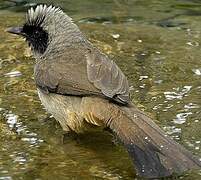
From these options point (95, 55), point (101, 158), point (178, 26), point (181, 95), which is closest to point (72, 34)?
point (95, 55)

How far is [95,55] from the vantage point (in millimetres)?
6492

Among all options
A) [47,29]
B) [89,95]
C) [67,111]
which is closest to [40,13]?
[47,29]

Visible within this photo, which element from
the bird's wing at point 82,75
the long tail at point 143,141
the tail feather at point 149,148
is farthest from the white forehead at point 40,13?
the tail feather at point 149,148

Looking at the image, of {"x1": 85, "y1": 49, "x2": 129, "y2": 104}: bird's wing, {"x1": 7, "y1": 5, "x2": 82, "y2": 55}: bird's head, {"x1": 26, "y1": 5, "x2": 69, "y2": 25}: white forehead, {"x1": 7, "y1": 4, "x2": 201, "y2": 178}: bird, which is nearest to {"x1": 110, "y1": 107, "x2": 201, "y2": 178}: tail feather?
{"x1": 7, "y1": 4, "x2": 201, "y2": 178}: bird

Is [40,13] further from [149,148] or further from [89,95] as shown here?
[149,148]

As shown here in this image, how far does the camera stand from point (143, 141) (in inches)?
207

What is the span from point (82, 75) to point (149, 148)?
1.19 m

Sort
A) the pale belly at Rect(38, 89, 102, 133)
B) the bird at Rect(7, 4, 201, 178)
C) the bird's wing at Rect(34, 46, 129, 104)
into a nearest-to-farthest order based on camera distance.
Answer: the bird at Rect(7, 4, 201, 178) < the bird's wing at Rect(34, 46, 129, 104) < the pale belly at Rect(38, 89, 102, 133)

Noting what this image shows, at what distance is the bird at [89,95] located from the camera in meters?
5.12

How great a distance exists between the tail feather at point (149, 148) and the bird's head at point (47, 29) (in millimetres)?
1610

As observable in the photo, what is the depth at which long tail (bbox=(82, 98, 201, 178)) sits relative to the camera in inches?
197

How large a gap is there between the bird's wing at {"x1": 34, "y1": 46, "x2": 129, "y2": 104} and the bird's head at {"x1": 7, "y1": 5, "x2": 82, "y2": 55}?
235mm

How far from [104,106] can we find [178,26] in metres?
4.06

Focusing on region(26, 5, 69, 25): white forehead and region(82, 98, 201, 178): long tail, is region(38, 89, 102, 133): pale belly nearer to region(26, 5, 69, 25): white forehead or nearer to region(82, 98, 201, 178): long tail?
region(82, 98, 201, 178): long tail
